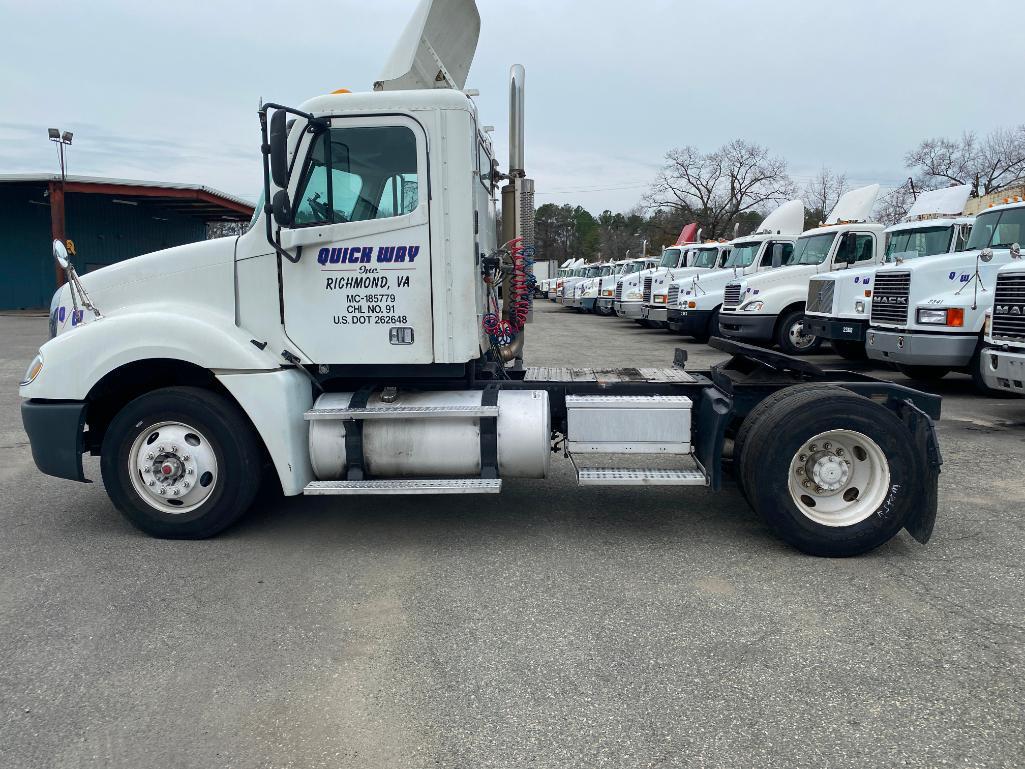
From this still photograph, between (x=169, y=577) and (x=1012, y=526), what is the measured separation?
5.51 metres

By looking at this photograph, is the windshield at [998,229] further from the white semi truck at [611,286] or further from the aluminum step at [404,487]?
the white semi truck at [611,286]

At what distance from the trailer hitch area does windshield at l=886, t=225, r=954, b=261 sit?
24.3 feet

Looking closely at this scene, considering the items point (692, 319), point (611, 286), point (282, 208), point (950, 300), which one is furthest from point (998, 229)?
point (611, 286)

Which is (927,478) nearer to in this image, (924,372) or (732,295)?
(924,372)

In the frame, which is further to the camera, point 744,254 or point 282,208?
point 744,254

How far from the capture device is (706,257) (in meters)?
20.4

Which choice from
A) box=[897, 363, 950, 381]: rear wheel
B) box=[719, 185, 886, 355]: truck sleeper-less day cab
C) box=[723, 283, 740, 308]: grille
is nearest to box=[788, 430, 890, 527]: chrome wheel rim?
box=[897, 363, 950, 381]: rear wheel

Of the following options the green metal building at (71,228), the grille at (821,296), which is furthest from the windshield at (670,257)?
the green metal building at (71,228)

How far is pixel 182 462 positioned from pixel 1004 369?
7.98m

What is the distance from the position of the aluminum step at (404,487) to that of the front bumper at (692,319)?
14244mm

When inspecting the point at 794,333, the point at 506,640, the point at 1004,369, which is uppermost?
the point at 1004,369

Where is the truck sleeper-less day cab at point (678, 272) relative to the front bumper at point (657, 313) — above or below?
above

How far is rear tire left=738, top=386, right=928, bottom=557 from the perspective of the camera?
4.64 metres

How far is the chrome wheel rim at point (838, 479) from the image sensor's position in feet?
15.5
